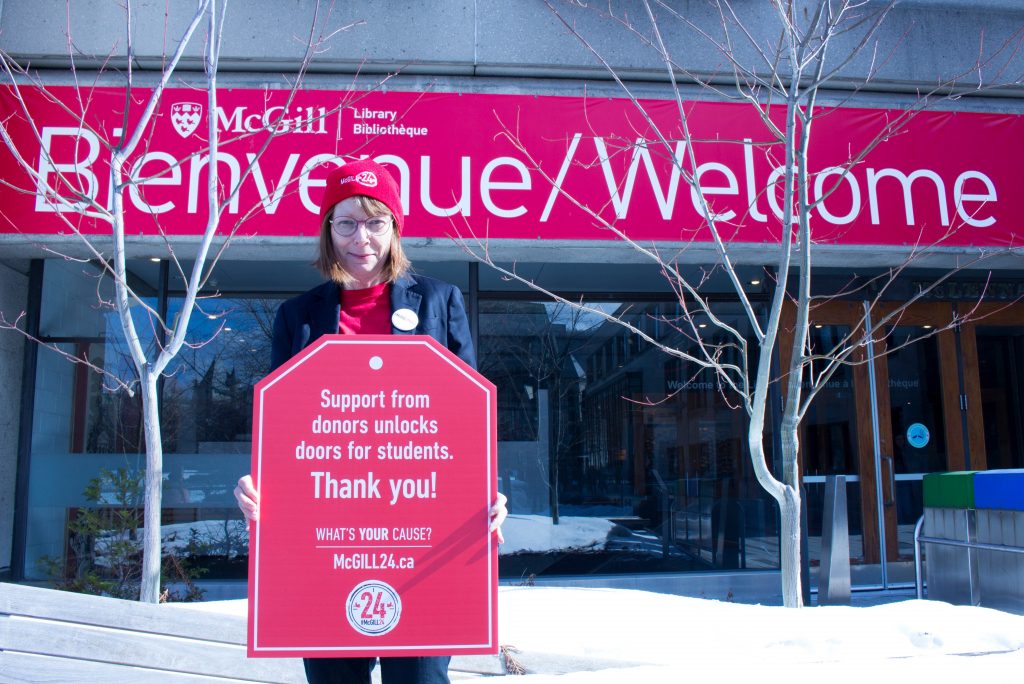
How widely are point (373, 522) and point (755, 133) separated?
230 inches

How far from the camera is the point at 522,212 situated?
6703 mm

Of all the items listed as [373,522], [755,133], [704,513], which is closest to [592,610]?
[373,522]

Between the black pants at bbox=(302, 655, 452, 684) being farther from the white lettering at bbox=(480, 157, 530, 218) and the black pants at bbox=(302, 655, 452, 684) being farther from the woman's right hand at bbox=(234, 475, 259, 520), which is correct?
the white lettering at bbox=(480, 157, 530, 218)

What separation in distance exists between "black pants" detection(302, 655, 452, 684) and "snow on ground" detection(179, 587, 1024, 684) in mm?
1365

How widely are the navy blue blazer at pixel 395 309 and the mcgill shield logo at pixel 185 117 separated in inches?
185

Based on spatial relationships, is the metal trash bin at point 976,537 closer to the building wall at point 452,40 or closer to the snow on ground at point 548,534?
the snow on ground at point 548,534

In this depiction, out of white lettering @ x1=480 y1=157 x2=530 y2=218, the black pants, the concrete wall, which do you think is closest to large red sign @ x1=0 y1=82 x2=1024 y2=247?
white lettering @ x1=480 y1=157 x2=530 y2=218

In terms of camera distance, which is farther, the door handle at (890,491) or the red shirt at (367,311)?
the door handle at (890,491)

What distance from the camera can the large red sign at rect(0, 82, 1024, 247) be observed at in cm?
648

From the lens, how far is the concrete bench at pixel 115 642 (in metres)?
3.02

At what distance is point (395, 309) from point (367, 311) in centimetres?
12

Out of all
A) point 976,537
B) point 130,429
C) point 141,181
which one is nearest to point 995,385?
point 976,537

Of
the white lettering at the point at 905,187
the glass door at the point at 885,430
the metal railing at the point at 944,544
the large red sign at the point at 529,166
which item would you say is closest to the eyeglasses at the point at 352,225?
the large red sign at the point at 529,166

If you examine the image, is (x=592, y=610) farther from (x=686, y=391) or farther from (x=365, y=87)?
(x=365, y=87)
